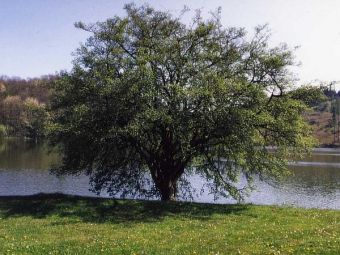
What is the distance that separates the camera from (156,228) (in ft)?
72.3

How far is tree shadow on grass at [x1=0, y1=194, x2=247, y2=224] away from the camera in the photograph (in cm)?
2553

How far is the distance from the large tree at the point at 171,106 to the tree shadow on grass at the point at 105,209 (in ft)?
13.0

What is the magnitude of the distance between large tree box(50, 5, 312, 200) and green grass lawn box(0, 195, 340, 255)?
4312 millimetres

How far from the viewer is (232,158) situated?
34.5 metres

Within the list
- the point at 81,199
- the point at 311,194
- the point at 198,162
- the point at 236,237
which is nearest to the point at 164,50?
the point at 198,162

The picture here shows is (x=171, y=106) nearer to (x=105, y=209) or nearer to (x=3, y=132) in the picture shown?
(x=105, y=209)

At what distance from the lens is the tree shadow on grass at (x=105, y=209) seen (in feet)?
83.8

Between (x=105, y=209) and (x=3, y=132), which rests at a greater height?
(x=3, y=132)

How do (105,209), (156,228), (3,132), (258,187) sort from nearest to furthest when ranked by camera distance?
(156,228) → (105,209) → (258,187) → (3,132)

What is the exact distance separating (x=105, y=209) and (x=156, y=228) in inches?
258

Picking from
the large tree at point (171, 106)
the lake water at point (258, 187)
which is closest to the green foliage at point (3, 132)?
the lake water at point (258, 187)

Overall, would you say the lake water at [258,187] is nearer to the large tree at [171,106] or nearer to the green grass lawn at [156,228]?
the large tree at [171,106]

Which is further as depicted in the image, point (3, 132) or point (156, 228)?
point (3, 132)

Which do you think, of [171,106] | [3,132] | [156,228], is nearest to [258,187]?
[171,106]
